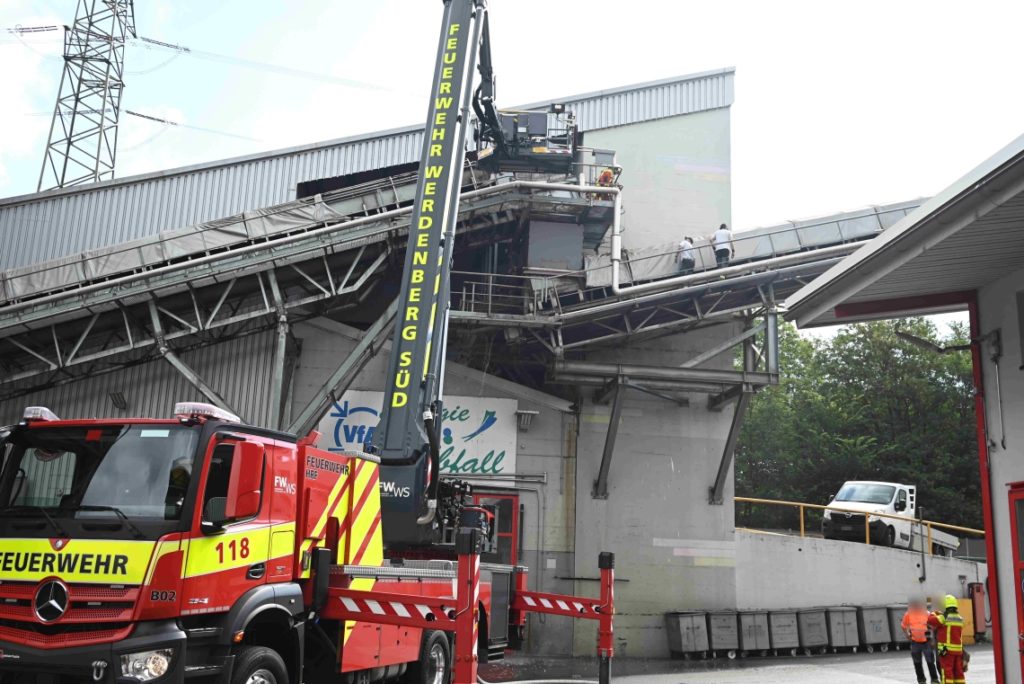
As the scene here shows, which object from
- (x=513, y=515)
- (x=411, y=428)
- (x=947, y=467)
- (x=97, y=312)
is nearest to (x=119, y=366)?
(x=97, y=312)

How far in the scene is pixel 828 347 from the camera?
47.5m

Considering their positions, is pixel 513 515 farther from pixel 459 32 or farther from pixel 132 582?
pixel 132 582

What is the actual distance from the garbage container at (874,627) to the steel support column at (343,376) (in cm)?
1394

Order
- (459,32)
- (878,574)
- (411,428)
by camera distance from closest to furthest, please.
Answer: (411,428)
(459,32)
(878,574)

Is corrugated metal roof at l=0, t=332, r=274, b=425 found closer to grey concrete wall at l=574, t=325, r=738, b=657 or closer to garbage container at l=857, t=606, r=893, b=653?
grey concrete wall at l=574, t=325, r=738, b=657

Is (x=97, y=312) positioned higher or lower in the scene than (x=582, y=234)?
lower

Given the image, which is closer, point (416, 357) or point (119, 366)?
point (416, 357)

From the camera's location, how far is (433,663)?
11.3 meters

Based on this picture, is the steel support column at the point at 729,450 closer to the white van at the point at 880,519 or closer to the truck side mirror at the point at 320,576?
the white van at the point at 880,519

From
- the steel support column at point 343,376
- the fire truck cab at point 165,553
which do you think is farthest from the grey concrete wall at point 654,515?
the fire truck cab at point 165,553

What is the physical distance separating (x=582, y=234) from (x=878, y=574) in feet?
40.5

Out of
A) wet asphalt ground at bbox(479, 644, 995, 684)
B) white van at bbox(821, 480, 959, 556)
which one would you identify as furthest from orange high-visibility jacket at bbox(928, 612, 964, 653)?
white van at bbox(821, 480, 959, 556)

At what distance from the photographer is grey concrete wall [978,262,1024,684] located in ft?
31.7

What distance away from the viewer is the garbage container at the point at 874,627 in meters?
22.5
